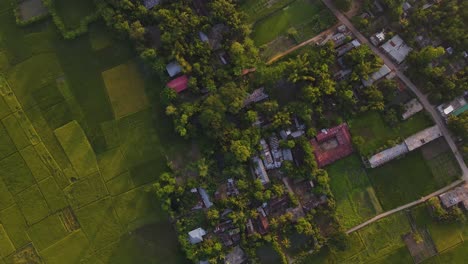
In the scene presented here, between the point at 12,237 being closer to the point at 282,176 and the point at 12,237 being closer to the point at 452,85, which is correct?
the point at 282,176

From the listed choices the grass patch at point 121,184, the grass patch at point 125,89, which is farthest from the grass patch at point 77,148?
the grass patch at point 125,89

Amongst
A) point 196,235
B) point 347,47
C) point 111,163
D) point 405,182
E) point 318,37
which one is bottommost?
point 405,182

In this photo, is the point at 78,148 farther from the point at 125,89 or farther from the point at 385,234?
the point at 385,234

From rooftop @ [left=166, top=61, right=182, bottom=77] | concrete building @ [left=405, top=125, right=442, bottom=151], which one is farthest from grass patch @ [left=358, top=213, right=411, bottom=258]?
rooftop @ [left=166, top=61, right=182, bottom=77]

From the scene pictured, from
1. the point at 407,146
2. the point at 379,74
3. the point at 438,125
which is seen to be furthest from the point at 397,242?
the point at 379,74

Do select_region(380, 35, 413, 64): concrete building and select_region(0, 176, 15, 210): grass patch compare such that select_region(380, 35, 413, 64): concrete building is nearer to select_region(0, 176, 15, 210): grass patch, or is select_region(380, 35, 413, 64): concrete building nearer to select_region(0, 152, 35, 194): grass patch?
select_region(0, 152, 35, 194): grass patch
